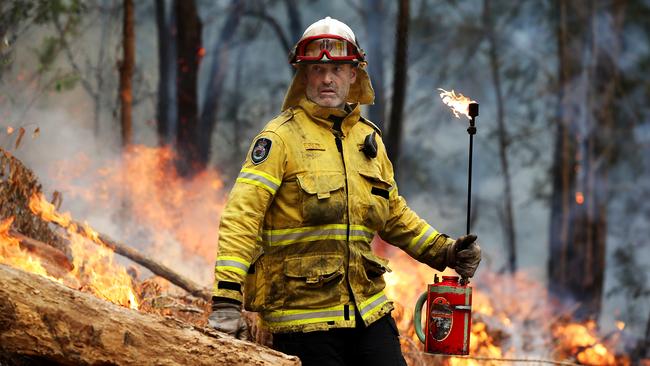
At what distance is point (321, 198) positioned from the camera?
13.8ft

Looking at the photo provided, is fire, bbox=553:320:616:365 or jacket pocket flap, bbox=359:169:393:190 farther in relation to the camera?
fire, bbox=553:320:616:365

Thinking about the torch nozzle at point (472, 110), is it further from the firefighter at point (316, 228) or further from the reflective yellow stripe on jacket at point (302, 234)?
the reflective yellow stripe on jacket at point (302, 234)

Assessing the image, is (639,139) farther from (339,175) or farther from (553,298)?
(339,175)

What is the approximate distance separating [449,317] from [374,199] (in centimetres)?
67

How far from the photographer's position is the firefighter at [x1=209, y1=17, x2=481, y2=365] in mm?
4137

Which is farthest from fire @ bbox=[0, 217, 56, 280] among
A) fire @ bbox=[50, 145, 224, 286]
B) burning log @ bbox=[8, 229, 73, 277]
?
fire @ bbox=[50, 145, 224, 286]

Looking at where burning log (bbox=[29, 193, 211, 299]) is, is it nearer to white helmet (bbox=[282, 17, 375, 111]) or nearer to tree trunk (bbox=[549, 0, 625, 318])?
white helmet (bbox=[282, 17, 375, 111])

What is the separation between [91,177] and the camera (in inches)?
Result: 469

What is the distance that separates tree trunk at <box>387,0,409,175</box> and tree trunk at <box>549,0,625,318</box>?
18.3ft

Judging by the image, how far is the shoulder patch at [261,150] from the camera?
4188mm

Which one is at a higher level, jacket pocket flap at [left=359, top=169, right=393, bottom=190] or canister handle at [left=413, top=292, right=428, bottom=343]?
jacket pocket flap at [left=359, top=169, right=393, bottom=190]

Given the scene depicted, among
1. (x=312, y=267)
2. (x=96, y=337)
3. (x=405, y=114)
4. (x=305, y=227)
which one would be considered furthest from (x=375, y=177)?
(x=405, y=114)

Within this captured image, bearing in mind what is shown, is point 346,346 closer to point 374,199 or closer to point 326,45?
point 374,199

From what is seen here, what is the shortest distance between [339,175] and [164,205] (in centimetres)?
787
